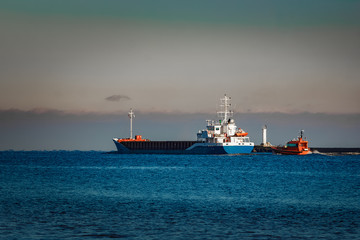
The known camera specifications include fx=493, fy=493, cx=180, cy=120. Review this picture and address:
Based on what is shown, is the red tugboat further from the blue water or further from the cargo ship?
the blue water

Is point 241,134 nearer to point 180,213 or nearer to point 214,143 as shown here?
point 214,143

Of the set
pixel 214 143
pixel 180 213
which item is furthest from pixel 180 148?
pixel 180 213

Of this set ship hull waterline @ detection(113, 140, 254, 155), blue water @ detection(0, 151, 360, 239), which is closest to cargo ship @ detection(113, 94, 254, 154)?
ship hull waterline @ detection(113, 140, 254, 155)

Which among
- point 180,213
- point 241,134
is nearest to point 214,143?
point 241,134

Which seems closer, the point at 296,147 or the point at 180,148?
the point at 296,147

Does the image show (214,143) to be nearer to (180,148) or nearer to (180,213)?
(180,148)

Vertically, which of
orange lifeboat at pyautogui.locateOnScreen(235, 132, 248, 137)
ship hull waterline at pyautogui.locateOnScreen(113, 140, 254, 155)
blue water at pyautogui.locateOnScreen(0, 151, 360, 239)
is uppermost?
orange lifeboat at pyautogui.locateOnScreen(235, 132, 248, 137)

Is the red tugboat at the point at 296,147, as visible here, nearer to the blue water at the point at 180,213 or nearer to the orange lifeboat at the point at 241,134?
the orange lifeboat at the point at 241,134

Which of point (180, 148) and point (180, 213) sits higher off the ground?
point (180, 148)

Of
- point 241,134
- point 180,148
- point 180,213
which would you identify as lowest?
point 180,213

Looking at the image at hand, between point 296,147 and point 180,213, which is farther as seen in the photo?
point 296,147

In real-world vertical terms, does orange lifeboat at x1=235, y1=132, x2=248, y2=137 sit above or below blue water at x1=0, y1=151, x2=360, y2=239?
above

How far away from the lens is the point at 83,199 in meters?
35.9

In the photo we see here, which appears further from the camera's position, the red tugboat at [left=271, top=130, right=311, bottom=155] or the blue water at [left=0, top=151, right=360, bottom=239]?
the red tugboat at [left=271, top=130, right=311, bottom=155]
